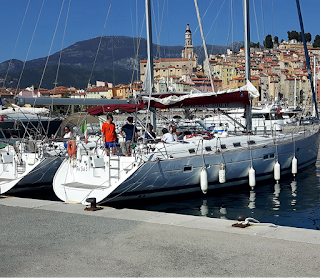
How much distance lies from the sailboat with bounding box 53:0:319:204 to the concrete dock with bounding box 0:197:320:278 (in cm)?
259

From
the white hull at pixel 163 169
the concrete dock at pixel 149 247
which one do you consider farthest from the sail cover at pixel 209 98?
the concrete dock at pixel 149 247

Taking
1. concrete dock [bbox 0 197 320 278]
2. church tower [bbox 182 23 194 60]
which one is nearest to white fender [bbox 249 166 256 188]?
concrete dock [bbox 0 197 320 278]

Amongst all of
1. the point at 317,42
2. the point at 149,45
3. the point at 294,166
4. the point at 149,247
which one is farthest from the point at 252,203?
the point at 317,42

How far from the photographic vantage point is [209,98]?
12648 millimetres

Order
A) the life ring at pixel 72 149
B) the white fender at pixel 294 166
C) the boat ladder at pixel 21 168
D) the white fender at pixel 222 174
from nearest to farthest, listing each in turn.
→ 1. the life ring at pixel 72 149
2. the white fender at pixel 222 174
3. the boat ladder at pixel 21 168
4. the white fender at pixel 294 166

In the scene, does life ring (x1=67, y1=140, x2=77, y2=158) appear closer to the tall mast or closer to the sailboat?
the sailboat

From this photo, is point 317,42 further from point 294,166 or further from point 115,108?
point 115,108

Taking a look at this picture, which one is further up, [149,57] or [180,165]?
[149,57]

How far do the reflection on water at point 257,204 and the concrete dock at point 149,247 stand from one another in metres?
3.58

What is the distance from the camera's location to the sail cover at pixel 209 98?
12.5 metres

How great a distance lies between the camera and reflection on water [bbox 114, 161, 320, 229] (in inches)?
375

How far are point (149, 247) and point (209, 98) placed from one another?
26.9ft

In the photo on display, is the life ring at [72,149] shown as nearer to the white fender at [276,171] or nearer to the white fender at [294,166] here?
the white fender at [276,171]

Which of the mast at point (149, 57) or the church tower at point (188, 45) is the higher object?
the church tower at point (188, 45)
